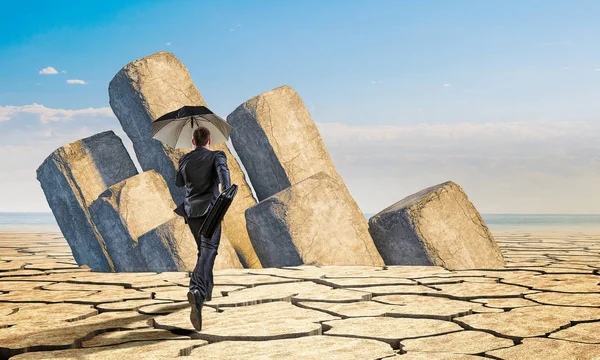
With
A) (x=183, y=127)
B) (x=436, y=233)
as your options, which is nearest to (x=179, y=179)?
(x=183, y=127)

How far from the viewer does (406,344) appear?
103 inches

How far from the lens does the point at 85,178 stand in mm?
7023

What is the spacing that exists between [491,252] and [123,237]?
323cm

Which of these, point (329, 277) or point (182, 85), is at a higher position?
point (182, 85)

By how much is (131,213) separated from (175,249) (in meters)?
0.78

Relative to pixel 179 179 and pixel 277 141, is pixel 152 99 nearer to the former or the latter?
pixel 277 141

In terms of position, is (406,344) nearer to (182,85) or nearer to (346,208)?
(346,208)

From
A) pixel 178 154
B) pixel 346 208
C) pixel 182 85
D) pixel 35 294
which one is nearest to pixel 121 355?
pixel 35 294

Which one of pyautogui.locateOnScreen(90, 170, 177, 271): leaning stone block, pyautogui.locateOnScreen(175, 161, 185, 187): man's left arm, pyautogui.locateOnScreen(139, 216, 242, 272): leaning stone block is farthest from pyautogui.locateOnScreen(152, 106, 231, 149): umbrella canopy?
pyautogui.locateOnScreen(90, 170, 177, 271): leaning stone block

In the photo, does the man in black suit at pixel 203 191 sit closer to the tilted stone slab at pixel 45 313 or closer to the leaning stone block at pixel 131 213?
the tilted stone slab at pixel 45 313

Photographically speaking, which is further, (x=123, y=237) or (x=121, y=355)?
(x=123, y=237)

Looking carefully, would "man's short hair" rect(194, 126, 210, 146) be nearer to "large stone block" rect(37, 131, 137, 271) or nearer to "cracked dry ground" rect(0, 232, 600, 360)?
"cracked dry ground" rect(0, 232, 600, 360)

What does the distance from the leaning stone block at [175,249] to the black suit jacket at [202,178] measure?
7.82 ft

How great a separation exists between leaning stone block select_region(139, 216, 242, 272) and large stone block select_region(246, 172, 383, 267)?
0.90 ft
